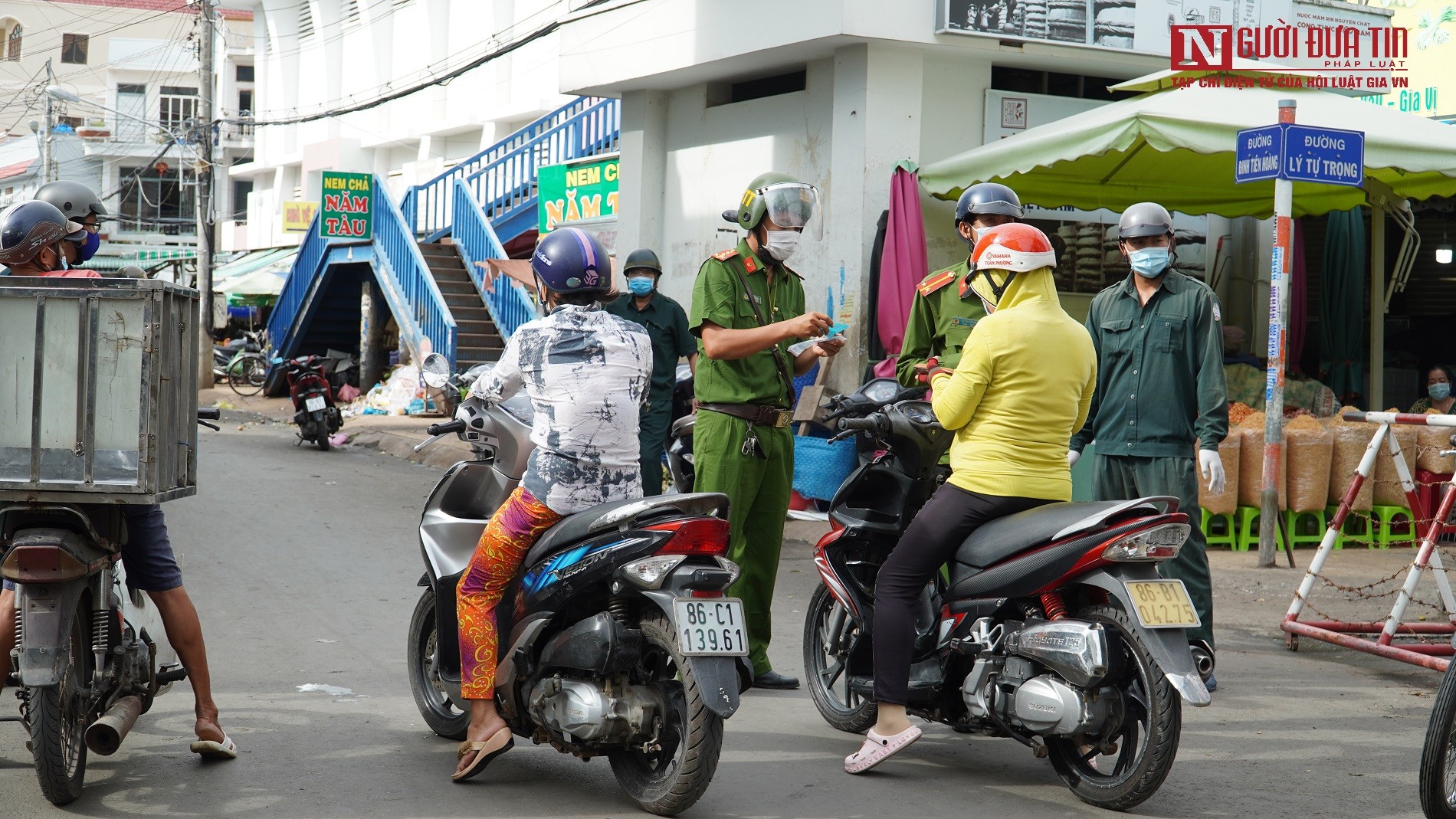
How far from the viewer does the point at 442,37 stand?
3219cm

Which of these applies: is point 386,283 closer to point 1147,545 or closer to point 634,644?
point 634,644

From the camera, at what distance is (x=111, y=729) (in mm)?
4219

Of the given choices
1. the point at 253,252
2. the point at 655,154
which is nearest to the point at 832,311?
the point at 655,154

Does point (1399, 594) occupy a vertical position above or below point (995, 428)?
below

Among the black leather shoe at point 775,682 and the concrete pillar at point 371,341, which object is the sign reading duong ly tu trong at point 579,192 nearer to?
the concrete pillar at point 371,341

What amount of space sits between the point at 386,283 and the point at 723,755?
1755 centimetres

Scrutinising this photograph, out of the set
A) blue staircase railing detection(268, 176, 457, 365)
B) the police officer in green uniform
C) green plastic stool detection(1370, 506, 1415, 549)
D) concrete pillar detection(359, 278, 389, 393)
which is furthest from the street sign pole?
concrete pillar detection(359, 278, 389, 393)

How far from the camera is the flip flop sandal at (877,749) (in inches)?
179

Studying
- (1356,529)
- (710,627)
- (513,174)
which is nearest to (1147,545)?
(710,627)

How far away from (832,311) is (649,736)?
773 cm

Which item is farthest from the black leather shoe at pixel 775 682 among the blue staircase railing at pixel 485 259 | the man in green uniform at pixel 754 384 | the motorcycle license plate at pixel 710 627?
the blue staircase railing at pixel 485 259

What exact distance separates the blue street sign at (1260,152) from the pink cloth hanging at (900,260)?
9.75 feet

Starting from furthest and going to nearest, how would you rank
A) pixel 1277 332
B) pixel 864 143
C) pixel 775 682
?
pixel 864 143 < pixel 1277 332 < pixel 775 682

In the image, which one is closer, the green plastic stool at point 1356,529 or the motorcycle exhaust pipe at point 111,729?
the motorcycle exhaust pipe at point 111,729
